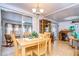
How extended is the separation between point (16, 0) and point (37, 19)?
1.93ft

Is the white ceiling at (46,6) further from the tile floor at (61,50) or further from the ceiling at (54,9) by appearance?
the tile floor at (61,50)

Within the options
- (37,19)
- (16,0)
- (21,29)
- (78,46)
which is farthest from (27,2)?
(78,46)

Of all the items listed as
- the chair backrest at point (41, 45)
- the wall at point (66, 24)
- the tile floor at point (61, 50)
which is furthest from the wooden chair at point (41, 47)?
the wall at point (66, 24)

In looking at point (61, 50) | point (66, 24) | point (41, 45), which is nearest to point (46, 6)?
point (66, 24)

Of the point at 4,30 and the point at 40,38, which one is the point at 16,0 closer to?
the point at 4,30

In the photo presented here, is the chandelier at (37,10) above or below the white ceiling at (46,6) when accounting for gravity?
below

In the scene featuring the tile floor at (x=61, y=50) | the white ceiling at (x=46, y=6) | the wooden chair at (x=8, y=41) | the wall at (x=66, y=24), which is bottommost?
the tile floor at (x=61, y=50)

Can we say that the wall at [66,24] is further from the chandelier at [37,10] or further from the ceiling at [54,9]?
the chandelier at [37,10]

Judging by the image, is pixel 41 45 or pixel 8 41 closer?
pixel 8 41

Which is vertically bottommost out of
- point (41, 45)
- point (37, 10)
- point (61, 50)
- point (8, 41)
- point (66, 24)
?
point (61, 50)

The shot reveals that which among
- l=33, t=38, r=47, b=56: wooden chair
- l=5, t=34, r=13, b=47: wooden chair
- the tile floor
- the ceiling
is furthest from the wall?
l=5, t=34, r=13, b=47: wooden chair

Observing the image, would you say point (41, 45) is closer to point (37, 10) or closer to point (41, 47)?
point (41, 47)

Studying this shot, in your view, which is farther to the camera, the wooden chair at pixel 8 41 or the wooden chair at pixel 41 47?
the wooden chair at pixel 41 47

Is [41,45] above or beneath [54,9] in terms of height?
beneath
